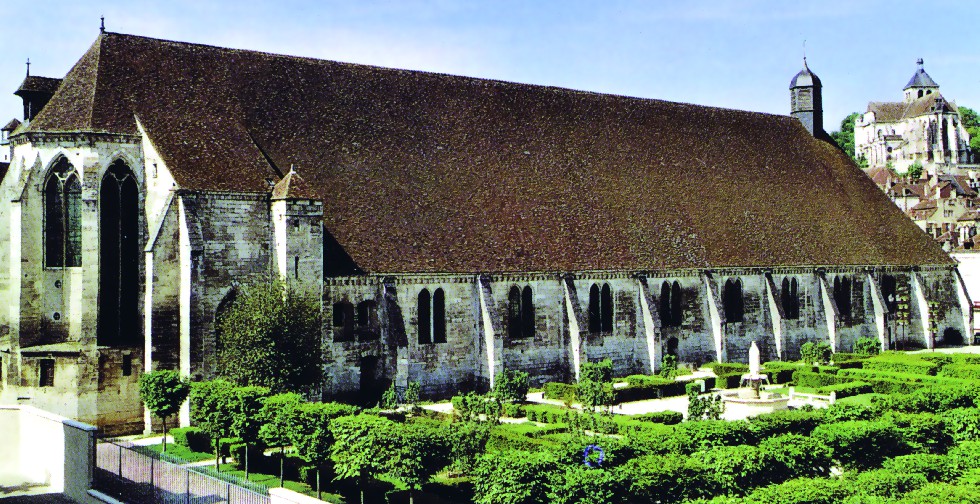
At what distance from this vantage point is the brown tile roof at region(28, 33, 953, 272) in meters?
42.2

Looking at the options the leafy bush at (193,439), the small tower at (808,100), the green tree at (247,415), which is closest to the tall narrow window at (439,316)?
the leafy bush at (193,439)

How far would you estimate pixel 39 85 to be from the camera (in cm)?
4556

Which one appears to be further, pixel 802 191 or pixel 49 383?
pixel 802 191

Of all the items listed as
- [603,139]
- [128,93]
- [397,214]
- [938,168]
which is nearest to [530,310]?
[397,214]

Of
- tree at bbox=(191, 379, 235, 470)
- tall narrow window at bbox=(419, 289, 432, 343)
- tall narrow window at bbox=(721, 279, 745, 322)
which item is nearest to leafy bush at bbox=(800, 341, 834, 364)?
tall narrow window at bbox=(721, 279, 745, 322)

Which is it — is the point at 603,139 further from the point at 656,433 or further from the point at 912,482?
the point at 912,482

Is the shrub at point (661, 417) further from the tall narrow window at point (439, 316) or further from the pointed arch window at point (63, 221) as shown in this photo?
the pointed arch window at point (63, 221)

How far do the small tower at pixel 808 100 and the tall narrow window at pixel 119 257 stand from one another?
4793cm

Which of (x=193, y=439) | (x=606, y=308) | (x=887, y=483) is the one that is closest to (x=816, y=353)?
(x=606, y=308)

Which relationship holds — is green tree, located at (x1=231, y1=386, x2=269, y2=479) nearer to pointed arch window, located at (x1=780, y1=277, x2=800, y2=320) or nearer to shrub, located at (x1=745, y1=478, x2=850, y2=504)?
shrub, located at (x1=745, y1=478, x2=850, y2=504)

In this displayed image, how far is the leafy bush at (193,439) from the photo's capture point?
3591 cm

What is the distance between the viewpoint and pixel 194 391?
116 feet

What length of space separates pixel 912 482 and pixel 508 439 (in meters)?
13.2

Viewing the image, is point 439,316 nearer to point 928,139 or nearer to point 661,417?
point 661,417
